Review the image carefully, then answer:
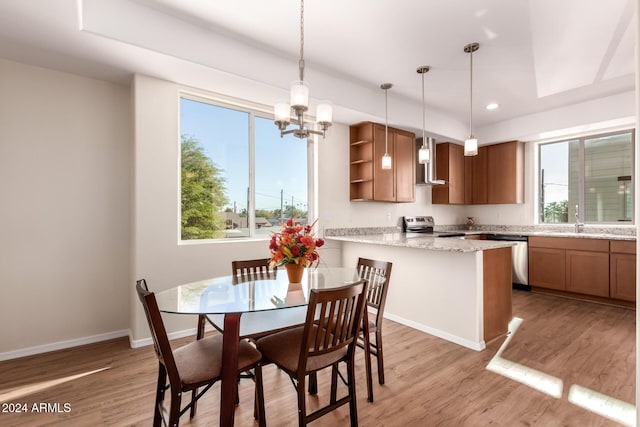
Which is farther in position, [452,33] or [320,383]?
[452,33]

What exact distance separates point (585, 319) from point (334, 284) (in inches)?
130

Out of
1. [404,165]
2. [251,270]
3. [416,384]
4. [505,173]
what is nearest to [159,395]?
[251,270]

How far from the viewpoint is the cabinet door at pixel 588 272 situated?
157 inches

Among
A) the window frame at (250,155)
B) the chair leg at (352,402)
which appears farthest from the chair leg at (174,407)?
the window frame at (250,155)

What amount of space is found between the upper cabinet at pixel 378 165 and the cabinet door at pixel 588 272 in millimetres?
2354

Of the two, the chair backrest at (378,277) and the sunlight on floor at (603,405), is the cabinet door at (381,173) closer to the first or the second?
the chair backrest at (378,277)

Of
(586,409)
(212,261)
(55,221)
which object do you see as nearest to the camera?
(586,409)

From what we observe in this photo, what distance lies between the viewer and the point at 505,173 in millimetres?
5270

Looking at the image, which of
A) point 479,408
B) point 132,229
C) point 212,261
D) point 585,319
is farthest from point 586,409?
point 132,229

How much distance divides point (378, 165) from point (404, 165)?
0.60 m

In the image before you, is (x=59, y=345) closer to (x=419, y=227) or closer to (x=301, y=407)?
(x=301, y=407)

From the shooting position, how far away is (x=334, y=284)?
2.11 m

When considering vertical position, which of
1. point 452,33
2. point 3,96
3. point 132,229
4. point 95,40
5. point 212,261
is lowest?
point 212,261

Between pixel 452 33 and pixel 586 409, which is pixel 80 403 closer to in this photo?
pixel 586 409
